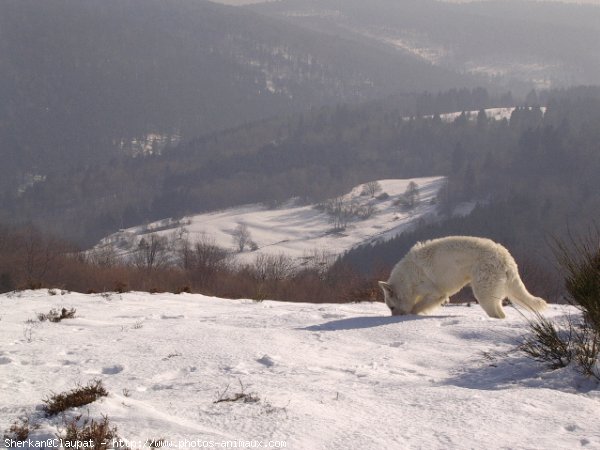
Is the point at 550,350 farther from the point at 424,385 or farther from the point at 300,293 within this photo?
the point at 300,293

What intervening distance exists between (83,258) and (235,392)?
6082 centimetres

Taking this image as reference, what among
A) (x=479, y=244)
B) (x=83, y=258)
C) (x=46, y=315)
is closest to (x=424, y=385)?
(x=479, y=244)

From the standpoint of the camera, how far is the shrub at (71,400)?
4969 mm

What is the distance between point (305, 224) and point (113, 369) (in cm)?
15163

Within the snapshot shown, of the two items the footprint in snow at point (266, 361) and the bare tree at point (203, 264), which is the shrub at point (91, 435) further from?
the bare tree at point (203, 264)

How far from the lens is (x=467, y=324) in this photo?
902 centimetres

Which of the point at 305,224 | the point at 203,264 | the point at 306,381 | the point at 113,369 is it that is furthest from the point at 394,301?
the point at 305,224

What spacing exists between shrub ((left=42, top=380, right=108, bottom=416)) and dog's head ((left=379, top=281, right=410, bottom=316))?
6.94 meters

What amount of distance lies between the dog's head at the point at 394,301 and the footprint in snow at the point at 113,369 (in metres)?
5.82

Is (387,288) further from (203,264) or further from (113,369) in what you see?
(203,264)

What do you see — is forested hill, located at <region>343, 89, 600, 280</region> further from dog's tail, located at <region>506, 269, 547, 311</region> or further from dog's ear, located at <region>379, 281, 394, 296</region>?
dog's tail, located at <region>506, 269, 547, 311</region>

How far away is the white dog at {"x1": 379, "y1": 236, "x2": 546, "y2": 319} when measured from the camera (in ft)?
33.8

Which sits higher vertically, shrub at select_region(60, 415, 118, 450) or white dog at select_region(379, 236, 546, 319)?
shrub at select_region(60, 415, 118, 450)

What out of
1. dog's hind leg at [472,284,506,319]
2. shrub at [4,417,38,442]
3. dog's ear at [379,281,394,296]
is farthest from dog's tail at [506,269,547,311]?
shrub at [4,417,38,442]
